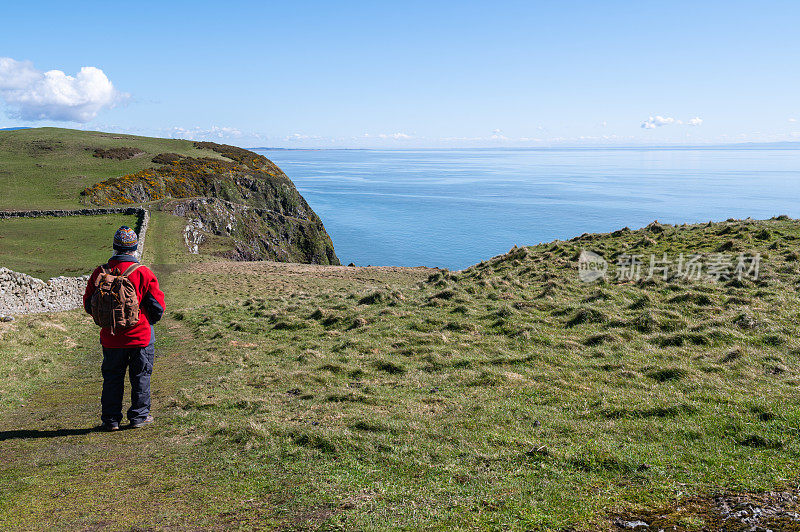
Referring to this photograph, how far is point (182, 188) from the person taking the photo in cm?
7975

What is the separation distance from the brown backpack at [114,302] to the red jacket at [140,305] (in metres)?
0.19

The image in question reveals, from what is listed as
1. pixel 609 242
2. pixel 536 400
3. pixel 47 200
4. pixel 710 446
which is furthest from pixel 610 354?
pixel 47 200

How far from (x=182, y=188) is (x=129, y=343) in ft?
262

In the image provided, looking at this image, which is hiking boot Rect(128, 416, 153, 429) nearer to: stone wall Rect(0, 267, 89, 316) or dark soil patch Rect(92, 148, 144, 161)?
stone wall Rect(0, 267, 89, 316)

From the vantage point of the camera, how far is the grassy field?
224 inches

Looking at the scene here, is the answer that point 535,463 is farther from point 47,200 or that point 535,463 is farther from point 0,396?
point 47,200

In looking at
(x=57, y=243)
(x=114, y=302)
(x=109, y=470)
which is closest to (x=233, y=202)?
(x=57, y=243)

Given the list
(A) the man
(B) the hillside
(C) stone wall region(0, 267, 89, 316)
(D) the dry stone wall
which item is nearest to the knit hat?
(A) the man

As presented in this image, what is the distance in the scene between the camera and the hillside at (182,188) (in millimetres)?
64812

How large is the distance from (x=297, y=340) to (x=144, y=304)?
27.9 ft

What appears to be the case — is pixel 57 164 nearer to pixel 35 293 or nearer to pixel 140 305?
pixel 35 293

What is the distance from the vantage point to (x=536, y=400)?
31.2ft

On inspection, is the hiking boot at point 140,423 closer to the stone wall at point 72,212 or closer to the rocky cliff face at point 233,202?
the rocky cliff face at point 233,202

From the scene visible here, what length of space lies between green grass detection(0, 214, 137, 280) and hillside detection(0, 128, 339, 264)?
844 cm
